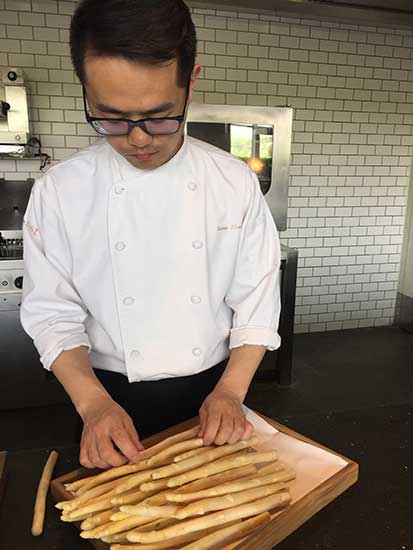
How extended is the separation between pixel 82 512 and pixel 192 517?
0.70 feet

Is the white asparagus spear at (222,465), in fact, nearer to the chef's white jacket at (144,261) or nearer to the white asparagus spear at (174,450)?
the white asparagus spear at (174,450)

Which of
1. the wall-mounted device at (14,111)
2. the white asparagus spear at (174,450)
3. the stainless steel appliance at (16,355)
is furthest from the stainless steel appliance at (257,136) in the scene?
the white asparagus spear at (174,450)

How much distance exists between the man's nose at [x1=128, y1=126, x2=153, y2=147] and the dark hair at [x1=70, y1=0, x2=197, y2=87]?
15cm

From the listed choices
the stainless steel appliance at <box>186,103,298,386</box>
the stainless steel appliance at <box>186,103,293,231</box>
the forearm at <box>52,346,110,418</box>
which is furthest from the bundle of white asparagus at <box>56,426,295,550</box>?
the stainless steel appliance at <box>186,103,293,231</box>

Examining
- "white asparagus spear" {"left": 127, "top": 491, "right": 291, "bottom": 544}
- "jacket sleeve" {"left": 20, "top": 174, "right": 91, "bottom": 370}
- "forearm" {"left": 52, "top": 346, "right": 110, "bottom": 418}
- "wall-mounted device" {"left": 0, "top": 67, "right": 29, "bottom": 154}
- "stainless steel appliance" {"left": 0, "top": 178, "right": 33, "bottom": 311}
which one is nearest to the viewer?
"white asparagus spear" {"left": 127, "top": 491, "right": 291, "bottom": 544}

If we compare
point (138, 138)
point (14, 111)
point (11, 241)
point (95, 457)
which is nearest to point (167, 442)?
point (95, 457)

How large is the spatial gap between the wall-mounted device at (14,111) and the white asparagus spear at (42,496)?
2749 mm

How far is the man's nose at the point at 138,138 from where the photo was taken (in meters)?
1.03

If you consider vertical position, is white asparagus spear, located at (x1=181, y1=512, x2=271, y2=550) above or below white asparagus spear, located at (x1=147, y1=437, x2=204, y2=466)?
below

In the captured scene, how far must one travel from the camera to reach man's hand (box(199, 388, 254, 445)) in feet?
3.70

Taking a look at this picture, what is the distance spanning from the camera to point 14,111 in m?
3.36

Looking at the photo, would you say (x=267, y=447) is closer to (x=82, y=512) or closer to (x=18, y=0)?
(x=82, y=512)

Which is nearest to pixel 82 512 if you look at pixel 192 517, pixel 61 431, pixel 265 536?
pixel 192 517

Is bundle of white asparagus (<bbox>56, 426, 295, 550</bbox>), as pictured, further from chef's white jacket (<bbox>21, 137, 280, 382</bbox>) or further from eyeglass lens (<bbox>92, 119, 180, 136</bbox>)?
eyeglass lens (<bbox>92, 119, 180, 136</bbox>)
